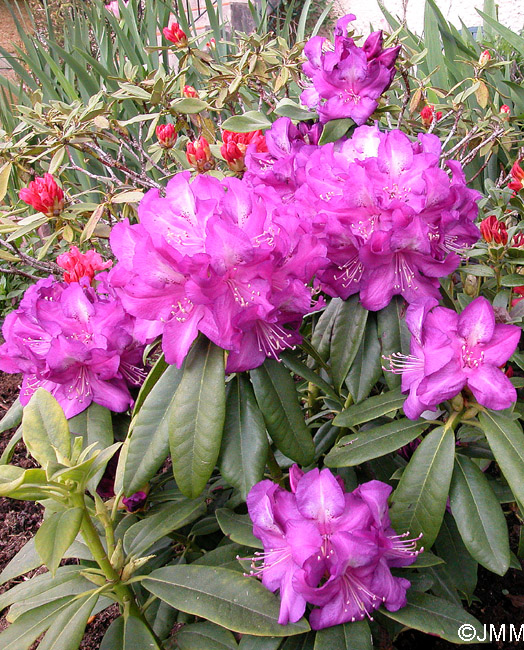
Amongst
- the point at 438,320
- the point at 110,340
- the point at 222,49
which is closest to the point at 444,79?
the point at 222,49

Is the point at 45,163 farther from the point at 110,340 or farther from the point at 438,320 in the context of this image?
the point at 438,320

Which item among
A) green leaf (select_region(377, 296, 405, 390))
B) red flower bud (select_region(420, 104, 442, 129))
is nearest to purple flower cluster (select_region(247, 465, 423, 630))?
green leaf (select_region(377, 296, 405, 390))

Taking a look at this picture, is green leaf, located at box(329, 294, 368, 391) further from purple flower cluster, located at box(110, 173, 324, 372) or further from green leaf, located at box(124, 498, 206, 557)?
green leaf, located at box(124, 498, 206, 557)

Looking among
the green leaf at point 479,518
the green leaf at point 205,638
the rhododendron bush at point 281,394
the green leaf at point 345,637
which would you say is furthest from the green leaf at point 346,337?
the green leaf at point 205,638

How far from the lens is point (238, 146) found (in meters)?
1.31

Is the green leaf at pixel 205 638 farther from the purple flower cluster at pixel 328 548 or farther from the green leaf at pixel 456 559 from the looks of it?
the green leaf at pixel 456 559

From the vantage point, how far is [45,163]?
1951 millimetres

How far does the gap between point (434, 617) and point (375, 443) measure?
255mm

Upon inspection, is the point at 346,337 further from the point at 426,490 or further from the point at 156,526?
the point at 156,526

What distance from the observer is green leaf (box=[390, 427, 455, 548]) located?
0.84 metres

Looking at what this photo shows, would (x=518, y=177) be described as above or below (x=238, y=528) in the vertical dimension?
above

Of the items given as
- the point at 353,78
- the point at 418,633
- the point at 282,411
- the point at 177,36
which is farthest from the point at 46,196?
the point at 418,633

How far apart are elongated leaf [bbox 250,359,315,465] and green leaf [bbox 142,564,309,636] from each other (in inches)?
8.0

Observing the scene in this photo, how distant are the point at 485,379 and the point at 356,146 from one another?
0.42 metres
